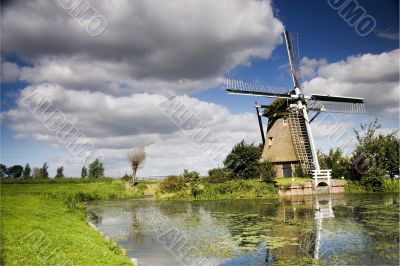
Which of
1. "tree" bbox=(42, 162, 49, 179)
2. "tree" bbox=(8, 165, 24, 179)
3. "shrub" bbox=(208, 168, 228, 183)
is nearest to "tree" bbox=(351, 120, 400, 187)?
"shrub" bbox=(208, 168, 228, 183)

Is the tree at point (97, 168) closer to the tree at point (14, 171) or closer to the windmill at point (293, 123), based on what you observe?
the tree at point (14, 171)

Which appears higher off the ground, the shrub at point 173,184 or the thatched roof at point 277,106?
the thatched roof at point 277,106

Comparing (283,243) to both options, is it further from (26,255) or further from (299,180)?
(299,180)

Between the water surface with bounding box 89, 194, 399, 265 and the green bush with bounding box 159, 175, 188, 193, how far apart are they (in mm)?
14032

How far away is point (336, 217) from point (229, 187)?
1544 centimetres

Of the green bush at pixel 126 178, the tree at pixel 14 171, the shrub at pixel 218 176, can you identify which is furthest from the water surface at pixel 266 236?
the tree at pixel 14 171

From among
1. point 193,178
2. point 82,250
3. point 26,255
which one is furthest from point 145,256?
point 193,178

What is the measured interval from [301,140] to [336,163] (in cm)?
471

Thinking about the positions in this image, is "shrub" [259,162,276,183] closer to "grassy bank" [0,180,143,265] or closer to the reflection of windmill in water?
the reflection of windmill in water

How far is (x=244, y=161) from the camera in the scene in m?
35.2

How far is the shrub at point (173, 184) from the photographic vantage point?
119 feet

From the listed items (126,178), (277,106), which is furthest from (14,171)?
(277,106)

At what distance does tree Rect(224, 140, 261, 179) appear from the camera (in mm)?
35281

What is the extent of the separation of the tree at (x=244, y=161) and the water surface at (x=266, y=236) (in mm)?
13161
